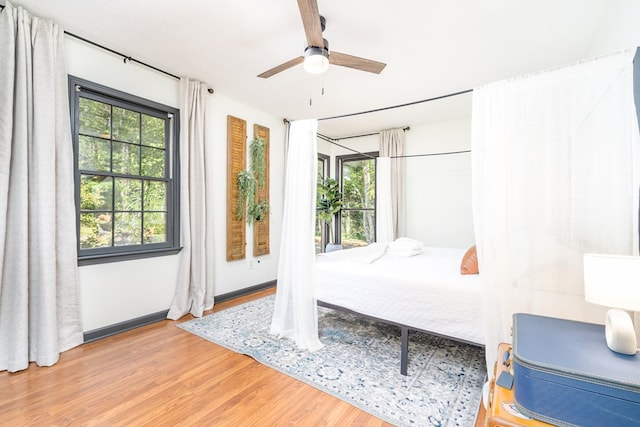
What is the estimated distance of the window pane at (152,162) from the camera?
10.2 feet

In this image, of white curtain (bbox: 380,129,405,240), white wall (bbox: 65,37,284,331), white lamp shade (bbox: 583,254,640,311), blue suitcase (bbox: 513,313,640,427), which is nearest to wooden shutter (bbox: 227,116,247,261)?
white wall (bbox: 65,37,284,331)

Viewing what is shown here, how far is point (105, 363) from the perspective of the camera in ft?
7.45

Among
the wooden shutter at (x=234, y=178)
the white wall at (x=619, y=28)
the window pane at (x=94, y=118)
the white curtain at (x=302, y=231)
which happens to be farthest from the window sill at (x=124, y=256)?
the white wall at (x=619, y=28)

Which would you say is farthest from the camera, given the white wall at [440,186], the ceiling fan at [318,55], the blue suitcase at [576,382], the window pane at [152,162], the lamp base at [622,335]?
the white wall at [440,186]

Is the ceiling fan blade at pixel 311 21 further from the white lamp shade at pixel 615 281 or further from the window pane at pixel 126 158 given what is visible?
the window pane at pixel 126 158

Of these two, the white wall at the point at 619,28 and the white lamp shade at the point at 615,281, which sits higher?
the white wall at the point at 619,28

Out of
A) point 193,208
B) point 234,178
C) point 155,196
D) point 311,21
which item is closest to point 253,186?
point 234,178

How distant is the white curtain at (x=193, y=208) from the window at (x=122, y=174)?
0.13 metres

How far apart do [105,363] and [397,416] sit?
7.35 feet

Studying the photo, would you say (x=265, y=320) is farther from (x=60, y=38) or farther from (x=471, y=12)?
(x=471, y=12)

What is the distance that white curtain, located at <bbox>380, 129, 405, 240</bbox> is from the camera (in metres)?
4.80

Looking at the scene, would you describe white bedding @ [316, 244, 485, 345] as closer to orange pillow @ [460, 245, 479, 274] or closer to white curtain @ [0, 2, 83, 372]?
orange pillow @ [460, 245, 479, 274]

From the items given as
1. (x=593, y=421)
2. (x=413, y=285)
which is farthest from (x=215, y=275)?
(x=593, y=421)

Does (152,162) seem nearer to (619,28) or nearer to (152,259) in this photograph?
(152,259)
